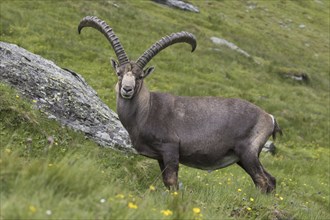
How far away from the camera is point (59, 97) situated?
38.6ft

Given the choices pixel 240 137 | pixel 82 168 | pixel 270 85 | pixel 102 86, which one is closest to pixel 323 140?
pixel 270 85

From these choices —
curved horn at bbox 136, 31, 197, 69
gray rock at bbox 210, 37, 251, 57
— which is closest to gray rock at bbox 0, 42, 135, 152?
curved horn at bbox 136, 31, 197, 69

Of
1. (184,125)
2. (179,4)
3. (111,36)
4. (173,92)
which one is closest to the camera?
(184,125)

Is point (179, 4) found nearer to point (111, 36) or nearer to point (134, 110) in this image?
point (111, 36)

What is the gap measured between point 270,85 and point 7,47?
23.5 meters

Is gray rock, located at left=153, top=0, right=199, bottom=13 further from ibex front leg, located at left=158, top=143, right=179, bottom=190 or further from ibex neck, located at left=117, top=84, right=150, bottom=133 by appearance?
ibex front leg, located at left=158, top=143, right=179, bottom=190

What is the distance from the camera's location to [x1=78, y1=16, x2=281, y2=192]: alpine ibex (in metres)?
10.3

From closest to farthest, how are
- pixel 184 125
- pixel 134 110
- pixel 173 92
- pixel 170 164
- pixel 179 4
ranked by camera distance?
pixel 170 164 → pixel 134 110 → pixel 184 125 → pixel 173 92 → pixel 179 4

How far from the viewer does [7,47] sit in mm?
12406

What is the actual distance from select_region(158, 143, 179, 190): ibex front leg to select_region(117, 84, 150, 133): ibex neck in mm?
795

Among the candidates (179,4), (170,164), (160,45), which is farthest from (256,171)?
(179,4)

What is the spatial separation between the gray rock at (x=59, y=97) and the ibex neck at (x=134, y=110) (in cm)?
125

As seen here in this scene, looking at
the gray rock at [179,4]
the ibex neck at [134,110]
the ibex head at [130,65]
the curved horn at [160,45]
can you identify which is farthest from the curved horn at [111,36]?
the gray rock at [179,4]

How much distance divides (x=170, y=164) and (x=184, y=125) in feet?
3.63
